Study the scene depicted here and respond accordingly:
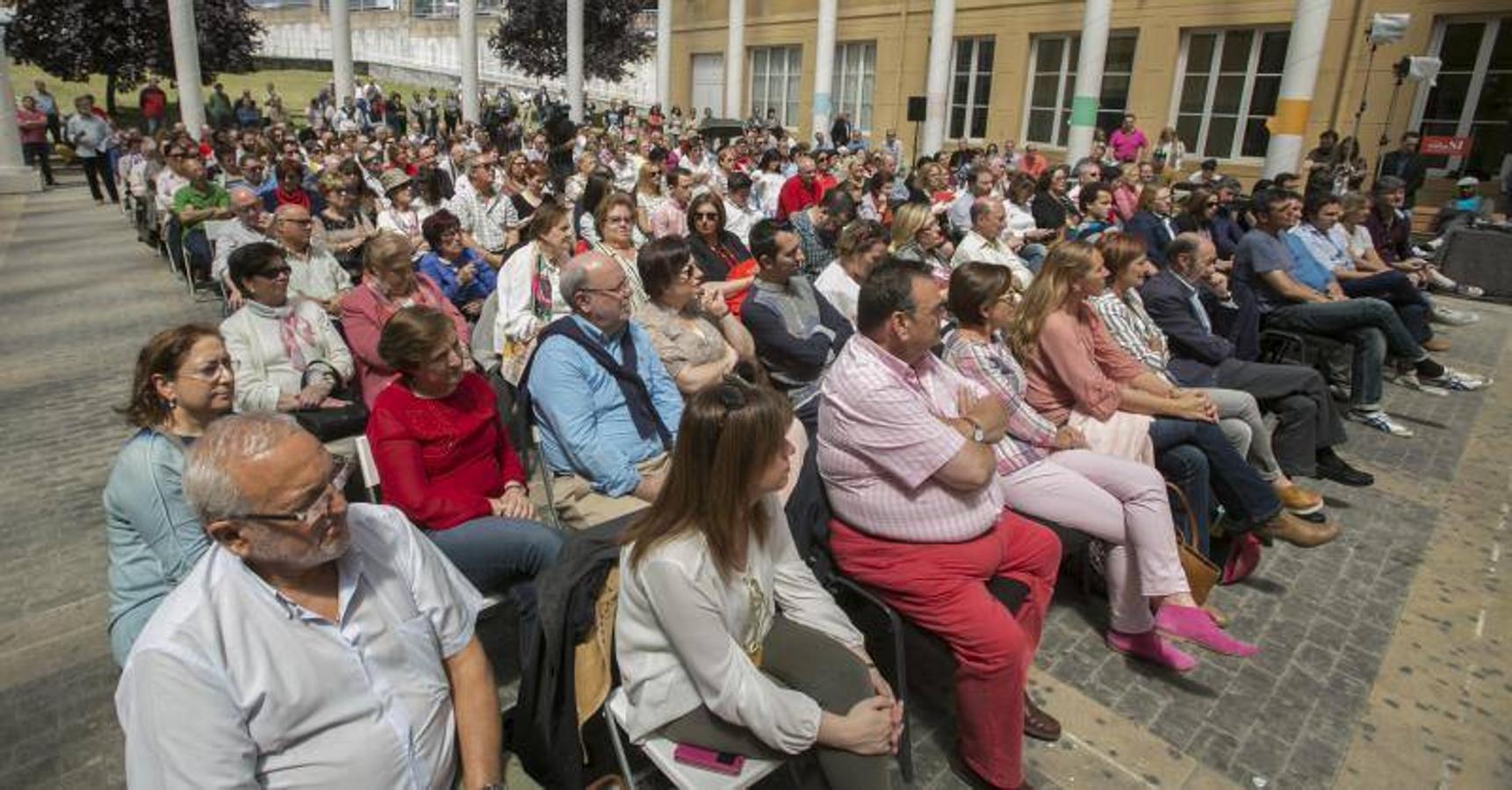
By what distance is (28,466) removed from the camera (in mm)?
4949

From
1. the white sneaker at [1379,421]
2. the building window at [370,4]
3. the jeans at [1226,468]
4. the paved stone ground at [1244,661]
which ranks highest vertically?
the building window at [370,4]

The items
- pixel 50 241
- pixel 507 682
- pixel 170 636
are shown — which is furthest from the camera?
pixel 50 241

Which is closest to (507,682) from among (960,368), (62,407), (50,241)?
(960,368)

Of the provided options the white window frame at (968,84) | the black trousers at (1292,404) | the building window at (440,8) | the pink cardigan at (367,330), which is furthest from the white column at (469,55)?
the building window at (440,8)

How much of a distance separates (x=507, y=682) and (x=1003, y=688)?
5.95 ft

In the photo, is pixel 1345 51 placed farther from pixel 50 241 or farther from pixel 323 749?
pixel 50 241

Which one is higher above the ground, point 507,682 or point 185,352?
point 185,352

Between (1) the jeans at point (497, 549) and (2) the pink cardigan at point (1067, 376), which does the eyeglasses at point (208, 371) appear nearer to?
(1) the jeans at point (497, 549)

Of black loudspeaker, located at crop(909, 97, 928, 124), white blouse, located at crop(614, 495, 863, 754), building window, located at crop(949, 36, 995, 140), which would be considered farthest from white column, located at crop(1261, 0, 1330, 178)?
white blouse, located at crop(614, 495, 863, 754)

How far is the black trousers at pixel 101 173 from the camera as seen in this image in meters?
16.0

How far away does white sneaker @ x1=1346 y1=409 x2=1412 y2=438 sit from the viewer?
6055mm

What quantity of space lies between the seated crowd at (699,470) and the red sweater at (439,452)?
14 mm

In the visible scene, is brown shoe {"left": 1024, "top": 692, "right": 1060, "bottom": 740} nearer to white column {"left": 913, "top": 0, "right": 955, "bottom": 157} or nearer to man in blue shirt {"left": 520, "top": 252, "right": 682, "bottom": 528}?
man in blue shirt {"left": 520, "top": 252, "right": 682, "bottom": 528}

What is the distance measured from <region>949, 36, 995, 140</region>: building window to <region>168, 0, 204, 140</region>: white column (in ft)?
59.9
